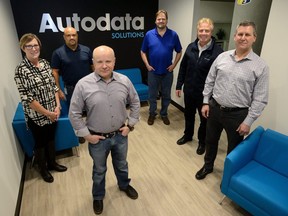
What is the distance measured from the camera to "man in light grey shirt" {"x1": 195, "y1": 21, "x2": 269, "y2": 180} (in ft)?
6.04

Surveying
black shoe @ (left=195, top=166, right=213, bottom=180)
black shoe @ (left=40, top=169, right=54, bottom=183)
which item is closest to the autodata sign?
black shoe @ (left=40, top=169, right=54, bottom=183)

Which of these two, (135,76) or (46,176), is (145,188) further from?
(135,76)

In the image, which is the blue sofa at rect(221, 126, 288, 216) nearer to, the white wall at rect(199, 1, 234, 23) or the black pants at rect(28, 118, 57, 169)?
the black pants at rect(28, 118, 57, 169)

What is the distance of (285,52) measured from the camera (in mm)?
2184

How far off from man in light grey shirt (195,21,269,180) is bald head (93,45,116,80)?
1079 millimetres

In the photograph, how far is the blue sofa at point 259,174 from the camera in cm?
178

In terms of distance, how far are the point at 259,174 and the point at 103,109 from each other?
1.58m

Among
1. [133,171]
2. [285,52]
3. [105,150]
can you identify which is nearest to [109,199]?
[133,171]

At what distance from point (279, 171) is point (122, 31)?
3738mm

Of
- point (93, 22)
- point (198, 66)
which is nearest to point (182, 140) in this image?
point (198, 66)

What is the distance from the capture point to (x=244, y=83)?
6.19 ft

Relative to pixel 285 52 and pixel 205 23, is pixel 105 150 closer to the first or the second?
pixel 205 23

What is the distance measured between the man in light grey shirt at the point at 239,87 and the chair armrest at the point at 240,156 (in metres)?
0.11

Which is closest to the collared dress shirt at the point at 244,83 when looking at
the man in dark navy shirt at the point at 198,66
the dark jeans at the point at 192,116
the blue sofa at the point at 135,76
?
the man in dark navy shirt at the point at 198,66
